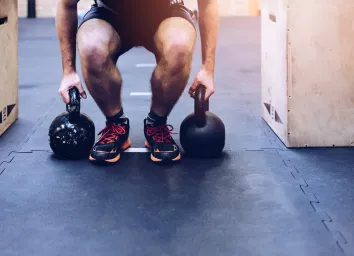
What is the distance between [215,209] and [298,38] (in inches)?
37.5

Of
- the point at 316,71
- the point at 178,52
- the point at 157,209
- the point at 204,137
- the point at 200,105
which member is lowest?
the point at 157,209

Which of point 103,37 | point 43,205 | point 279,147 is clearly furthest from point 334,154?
point 43,205

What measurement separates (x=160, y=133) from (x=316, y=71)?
0.72 m

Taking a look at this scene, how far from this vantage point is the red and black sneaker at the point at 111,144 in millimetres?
2240

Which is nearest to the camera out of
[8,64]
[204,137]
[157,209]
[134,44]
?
[157,209]

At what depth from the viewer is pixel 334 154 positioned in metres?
2.34

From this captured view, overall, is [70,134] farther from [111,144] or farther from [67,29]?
[67,29]

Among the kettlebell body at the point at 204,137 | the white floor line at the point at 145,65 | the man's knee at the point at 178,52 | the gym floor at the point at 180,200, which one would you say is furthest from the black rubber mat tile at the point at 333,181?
the white floor line at the point at 145,65

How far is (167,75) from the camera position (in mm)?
2238

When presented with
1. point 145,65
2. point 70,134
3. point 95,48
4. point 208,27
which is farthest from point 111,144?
point 145,65

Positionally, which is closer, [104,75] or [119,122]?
[104,75]

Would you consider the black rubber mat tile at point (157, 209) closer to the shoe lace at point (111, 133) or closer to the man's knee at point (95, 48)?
the shoe lace at point (111, 133)

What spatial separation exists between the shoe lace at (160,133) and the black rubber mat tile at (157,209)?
11 centimetres

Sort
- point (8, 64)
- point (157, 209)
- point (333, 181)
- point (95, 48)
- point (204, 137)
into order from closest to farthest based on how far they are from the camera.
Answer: point (157, 209), point (333, 181), point (95, 48), point (204, 137), point (8, 64)
